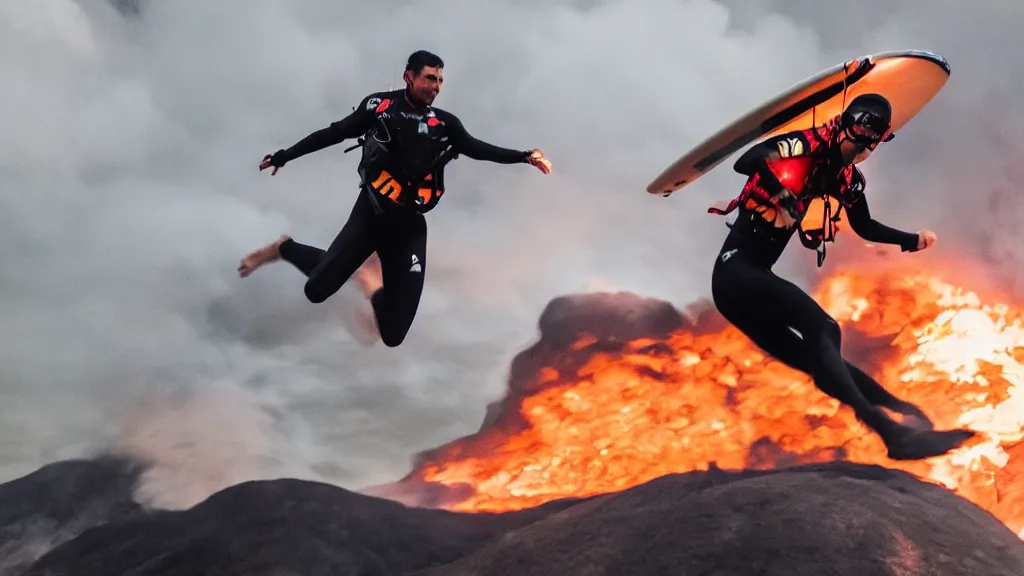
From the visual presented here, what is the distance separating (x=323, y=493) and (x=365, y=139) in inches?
281

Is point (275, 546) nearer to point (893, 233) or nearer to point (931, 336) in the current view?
point (893, 233)

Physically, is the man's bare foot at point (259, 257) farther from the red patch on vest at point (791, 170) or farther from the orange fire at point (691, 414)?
the orange fire at point (691, 414)

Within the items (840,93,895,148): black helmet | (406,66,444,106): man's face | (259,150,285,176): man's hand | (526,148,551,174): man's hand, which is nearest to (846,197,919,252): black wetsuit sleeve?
(840,93,895,148): black helmet

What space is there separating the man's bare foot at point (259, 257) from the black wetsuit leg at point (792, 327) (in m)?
2.97

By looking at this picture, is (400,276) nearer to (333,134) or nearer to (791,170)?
(333,134)

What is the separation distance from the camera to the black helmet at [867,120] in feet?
13.8

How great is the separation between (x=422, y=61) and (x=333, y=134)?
0.82 m

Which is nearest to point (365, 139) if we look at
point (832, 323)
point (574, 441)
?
point (832, 323)

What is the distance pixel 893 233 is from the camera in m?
5.03

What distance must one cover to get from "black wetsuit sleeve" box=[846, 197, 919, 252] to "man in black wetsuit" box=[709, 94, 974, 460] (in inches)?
3.8

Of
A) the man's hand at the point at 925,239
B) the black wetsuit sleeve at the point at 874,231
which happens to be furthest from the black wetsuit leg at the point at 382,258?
the man's hand at the point at 925,239

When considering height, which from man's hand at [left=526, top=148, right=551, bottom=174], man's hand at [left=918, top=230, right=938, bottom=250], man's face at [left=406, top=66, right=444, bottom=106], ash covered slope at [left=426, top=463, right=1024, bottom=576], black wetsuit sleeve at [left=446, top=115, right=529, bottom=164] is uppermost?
man's face at [left=406, top=66, right=444, bottom=106]

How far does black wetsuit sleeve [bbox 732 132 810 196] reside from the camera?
14.4 ft

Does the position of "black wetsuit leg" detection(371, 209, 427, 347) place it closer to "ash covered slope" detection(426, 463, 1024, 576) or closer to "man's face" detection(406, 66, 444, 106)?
"man's face" detection(406, 66, 444, 106)
